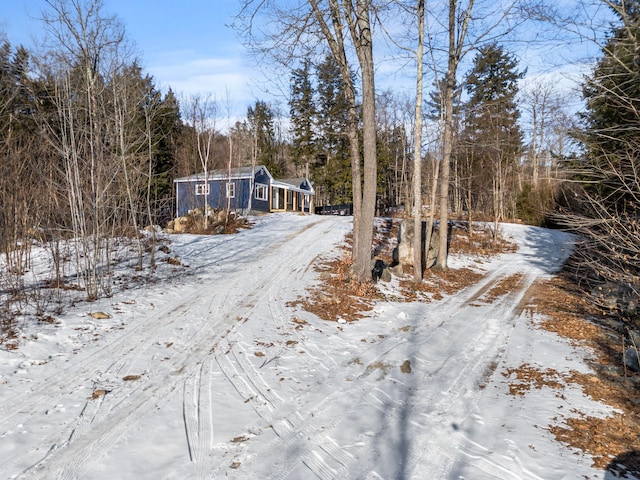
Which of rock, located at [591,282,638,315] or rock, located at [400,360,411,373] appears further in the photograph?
rock, located at [591,282,638,315]

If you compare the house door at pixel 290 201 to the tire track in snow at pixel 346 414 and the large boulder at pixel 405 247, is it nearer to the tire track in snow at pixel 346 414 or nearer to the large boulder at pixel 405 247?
the large boulder at pixel 405 247

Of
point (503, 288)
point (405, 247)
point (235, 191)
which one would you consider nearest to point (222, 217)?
point (235, 191)

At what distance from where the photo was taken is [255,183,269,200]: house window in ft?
98.4

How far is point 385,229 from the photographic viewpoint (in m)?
21.4

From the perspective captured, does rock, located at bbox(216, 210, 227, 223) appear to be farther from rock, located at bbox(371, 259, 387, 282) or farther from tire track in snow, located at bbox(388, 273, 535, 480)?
tire track in snow, located at bbox(388, 273, 535, 480)

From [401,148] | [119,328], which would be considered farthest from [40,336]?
[401,148]

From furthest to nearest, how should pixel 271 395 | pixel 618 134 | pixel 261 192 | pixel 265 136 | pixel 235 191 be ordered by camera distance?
pixel 265 136, pixel 261 192, pixel 235 191, pixel 618 134, pixel 271 395

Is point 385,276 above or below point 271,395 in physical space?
above

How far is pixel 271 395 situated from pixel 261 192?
27144 millimetres

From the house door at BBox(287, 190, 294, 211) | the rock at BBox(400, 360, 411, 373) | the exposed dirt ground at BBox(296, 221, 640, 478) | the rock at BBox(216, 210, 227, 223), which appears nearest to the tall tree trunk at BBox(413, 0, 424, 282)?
the exposed dirt ground at BBox(296, 221, 640, 478)

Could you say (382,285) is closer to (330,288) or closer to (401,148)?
(330,288)

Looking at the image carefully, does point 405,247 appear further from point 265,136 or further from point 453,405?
point 265,136

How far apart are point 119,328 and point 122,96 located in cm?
734

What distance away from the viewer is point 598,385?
554cm
